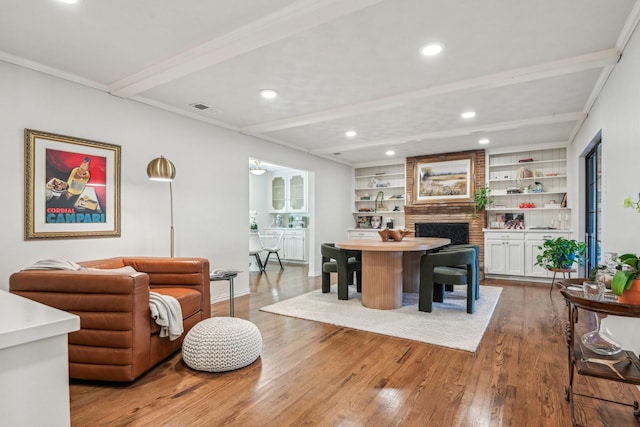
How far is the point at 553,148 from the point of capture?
20.3 ft

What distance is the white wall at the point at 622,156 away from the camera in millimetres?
2422

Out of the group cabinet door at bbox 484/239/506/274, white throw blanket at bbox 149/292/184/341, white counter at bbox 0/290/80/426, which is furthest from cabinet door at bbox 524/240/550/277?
white counter at bbox 0/290/80/426

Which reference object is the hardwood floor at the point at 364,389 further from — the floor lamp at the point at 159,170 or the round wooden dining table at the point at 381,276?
the floor lamp at the point at 159,170

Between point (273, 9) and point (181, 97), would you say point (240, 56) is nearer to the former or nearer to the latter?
point (273, 9)

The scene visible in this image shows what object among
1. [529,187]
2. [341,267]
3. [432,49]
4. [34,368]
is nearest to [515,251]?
[529,187]

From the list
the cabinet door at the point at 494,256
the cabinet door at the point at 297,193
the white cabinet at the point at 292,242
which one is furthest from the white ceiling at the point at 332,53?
the white cabinet at the point at 292,242

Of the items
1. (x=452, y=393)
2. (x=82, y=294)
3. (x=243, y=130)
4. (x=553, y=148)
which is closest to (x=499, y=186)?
(x=553, y=148)

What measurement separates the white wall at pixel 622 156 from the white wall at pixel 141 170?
14.0 ft

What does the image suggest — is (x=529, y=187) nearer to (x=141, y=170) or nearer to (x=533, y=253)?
(x=533, y=253)

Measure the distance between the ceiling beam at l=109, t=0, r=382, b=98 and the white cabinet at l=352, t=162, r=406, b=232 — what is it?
570 cm

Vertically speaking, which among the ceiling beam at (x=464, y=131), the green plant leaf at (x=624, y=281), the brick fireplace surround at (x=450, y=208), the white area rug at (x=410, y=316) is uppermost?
the ceiling beam at (x=464, y=131)

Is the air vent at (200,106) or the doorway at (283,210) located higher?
the air vent at (200,106)

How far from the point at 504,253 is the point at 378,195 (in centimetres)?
298

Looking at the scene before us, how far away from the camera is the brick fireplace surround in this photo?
264 inches
